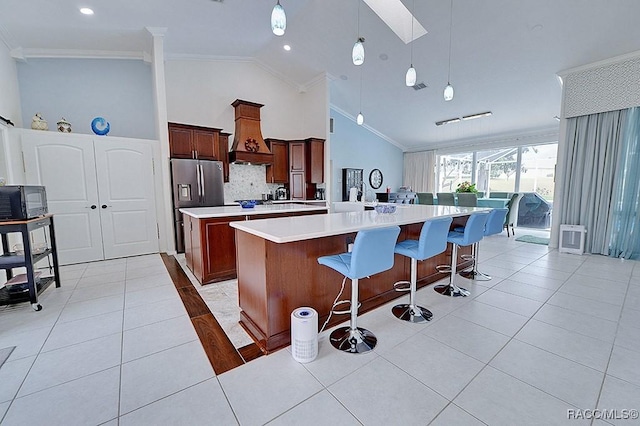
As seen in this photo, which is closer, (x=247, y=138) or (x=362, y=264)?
(x=362, y=264)

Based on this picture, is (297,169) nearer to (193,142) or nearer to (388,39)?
(193,142)

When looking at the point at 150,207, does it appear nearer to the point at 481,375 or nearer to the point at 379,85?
the point at 481,375

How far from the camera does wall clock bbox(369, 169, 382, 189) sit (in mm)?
9656

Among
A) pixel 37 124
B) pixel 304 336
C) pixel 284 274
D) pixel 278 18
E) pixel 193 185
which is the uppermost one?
pixel 278 18

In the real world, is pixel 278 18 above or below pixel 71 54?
below

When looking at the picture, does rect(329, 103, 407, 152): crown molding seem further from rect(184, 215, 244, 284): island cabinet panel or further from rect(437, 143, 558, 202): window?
rect(184, 215, 244, 284): island cabinet panel

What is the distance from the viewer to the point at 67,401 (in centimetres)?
147

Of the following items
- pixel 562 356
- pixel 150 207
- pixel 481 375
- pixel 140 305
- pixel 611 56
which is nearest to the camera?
pixel 481 375

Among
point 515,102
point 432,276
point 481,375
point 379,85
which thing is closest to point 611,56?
point 515,102

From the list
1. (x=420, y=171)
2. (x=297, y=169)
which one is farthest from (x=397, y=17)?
(x=420, y=171)

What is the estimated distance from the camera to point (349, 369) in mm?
1720

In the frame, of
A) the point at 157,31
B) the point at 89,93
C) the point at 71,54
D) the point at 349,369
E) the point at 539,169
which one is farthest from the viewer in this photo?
the point at 539,169

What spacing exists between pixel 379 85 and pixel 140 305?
6318 millimetres

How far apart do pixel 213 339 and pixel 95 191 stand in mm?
3772
